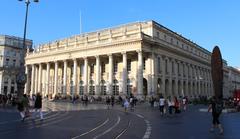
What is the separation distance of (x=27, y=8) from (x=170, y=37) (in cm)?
4676

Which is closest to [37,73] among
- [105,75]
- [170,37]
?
[105,75]

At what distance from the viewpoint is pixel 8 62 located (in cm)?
10100

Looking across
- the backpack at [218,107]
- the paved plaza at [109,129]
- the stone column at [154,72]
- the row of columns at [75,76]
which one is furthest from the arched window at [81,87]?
the backpack at [218,107]

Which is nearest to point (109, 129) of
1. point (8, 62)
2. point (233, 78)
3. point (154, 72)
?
point (154, 72)

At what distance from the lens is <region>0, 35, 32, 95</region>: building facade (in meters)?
97.2

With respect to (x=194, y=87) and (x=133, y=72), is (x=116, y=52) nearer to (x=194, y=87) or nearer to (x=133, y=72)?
(x=133, y=72)

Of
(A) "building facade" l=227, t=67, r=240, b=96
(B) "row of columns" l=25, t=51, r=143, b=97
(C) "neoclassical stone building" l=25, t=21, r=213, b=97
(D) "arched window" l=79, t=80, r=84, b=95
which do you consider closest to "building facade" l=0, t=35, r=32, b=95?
(B) "row of columns" l=25, t=51, r=143, b=97

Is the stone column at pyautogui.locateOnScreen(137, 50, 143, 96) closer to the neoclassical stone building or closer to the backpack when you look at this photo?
the neoclassical stone building

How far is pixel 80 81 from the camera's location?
6919cm

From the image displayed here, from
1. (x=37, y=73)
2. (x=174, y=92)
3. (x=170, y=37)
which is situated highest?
(x=170, y=37)

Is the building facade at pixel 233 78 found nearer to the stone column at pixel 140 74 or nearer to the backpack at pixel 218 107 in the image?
the stone column at pixel 140 74

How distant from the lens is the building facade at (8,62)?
97250 millimetres

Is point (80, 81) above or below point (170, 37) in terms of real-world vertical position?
below

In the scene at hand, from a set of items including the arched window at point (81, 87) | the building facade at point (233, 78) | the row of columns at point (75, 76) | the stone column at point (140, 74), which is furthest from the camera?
the building facade at point (233, 78)
